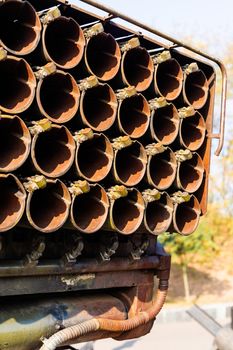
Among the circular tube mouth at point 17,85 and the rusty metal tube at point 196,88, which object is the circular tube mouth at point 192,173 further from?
the circular tube mouth at point 17,85

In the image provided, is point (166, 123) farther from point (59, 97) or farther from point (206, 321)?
point (206, 321)

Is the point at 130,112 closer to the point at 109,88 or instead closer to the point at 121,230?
the point at 109,88

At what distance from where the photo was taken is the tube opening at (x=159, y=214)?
10.5 feet

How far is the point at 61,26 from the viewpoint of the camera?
2.76 meters

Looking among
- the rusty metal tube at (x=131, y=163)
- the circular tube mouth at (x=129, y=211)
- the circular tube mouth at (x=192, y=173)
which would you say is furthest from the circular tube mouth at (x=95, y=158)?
the circular tube mouth at (x=192, y=173)

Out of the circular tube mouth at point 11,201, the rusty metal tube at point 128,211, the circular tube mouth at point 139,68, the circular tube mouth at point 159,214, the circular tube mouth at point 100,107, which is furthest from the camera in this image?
the circular tube mouth at point 159,214

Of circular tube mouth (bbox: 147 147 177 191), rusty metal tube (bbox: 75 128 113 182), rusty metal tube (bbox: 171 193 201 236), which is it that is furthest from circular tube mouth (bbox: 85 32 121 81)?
rusty metal tube (bbox: 171 193 201 236)

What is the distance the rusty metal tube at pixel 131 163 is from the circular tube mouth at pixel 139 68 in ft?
1.12

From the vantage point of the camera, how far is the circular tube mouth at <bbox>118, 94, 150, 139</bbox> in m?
3.06

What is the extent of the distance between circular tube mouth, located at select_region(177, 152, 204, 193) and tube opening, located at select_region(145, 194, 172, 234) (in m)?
0.21

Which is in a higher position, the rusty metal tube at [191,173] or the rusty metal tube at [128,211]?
the rusty metal tube at [191,173]

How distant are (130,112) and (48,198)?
2.39ft

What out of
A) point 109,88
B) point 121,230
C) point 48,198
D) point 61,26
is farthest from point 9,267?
point 61,26

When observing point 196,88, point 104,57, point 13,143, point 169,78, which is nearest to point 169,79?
point 169,78
